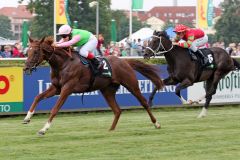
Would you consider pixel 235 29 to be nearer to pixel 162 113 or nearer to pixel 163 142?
pixel 162 113

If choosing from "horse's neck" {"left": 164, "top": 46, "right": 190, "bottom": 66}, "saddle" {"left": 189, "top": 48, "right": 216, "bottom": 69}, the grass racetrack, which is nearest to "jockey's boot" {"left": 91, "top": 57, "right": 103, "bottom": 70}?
the grass racetrack

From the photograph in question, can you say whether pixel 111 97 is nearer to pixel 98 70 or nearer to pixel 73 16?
pixel 98 70

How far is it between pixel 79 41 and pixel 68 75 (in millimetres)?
809

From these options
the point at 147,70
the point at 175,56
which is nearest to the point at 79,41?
the point at 147,70

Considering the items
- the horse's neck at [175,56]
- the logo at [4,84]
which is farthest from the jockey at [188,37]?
the logo at [4,84]

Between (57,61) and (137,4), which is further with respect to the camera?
(137,4)

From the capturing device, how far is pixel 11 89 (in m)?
16.0

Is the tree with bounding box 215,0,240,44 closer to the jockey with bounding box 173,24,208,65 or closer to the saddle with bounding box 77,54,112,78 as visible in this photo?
the jockey with bounding box 173,24,208,65

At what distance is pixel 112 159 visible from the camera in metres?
9.19

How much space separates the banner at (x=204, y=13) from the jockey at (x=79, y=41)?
20.1 m

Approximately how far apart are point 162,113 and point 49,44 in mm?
5956

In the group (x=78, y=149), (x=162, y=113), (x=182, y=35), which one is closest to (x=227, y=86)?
(x=162, y=113)

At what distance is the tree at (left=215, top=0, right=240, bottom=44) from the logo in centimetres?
6306

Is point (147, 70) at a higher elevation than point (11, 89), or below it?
higher
